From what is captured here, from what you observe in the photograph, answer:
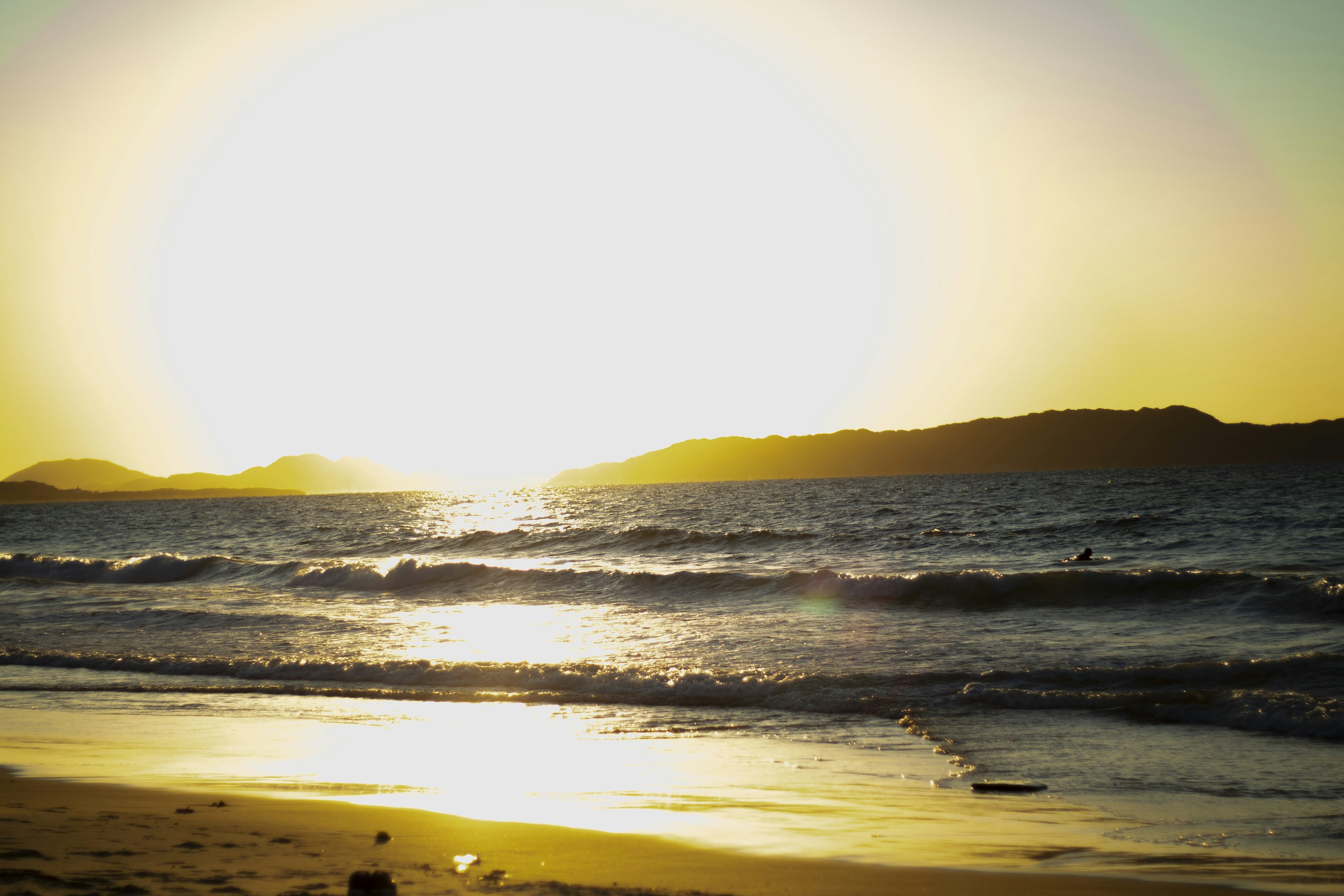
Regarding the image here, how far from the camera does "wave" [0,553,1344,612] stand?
2033cm

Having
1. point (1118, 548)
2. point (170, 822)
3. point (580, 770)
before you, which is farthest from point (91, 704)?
point (1118, 548)

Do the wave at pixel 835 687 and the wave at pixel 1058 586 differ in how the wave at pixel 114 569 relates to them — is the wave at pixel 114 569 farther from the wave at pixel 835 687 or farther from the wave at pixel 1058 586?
the wave at pixel 1058 586

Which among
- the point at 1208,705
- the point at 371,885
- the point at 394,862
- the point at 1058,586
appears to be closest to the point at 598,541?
the point at 1058,586

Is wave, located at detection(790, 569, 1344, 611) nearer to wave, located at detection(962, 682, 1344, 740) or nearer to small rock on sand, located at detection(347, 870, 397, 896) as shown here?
wave, located at detection(962, 682, 1344, 740)

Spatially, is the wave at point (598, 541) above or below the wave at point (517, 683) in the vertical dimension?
above

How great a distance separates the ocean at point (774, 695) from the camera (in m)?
7.25

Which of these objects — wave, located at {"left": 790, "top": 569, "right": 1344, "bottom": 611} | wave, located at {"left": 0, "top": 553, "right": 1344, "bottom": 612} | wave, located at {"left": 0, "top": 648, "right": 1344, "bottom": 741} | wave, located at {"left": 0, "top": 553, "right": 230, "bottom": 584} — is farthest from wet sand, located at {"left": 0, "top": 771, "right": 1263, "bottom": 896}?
wave, located at {"left": 0, "top": 553, "right": 230, "bottom": 584}

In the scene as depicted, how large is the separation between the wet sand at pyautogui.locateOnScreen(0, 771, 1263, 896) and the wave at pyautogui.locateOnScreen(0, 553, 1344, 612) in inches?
651

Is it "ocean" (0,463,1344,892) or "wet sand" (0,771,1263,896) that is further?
"ocean" (0,463,1344,892)

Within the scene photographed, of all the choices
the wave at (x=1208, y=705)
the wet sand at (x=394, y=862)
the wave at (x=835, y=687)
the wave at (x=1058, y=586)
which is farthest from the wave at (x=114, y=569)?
the wave at (x=1208, y=705)

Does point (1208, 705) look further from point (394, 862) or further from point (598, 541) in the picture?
point (598, 541)

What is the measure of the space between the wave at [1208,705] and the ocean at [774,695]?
5cm

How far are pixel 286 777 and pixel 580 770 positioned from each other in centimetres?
294

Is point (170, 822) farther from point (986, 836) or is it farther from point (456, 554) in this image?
point (456, 554)
